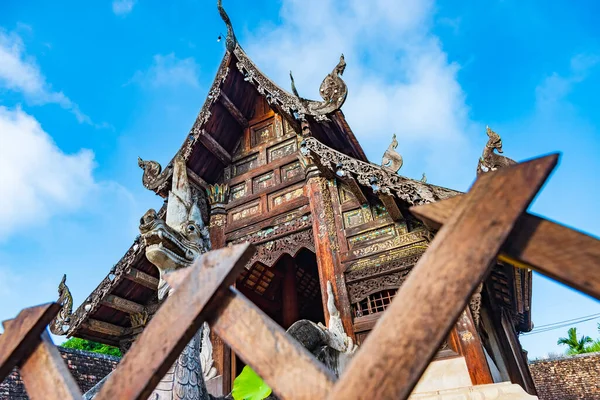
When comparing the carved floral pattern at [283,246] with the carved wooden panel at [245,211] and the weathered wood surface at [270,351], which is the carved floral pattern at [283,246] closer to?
the carved wooden panel at [245,211]

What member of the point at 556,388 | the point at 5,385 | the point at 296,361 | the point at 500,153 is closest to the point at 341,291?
the point at 500,153

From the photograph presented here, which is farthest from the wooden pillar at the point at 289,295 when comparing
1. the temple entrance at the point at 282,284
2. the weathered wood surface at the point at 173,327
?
the weathered wood surface at the point at 173,327

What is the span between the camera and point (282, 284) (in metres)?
7.91

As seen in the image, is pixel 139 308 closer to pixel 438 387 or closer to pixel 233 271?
pixel 438 387

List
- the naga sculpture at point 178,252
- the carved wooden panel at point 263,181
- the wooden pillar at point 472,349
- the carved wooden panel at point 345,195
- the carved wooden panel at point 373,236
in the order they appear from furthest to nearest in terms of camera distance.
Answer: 1. the carved wooden panel at point 263,181
2. the carved wooden panel at point 345,195
3. the carved wooden panel at point 373,236
4. the wooden pillar at point 472,349
5. the naga sculpture at point 178,252

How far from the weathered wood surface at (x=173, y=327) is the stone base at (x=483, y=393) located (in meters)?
2.91

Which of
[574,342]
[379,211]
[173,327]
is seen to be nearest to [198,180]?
[379,211]

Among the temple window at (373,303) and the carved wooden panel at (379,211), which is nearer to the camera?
Result: the temple window at (373,303)

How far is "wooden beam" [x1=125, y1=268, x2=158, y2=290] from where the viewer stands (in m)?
6.34

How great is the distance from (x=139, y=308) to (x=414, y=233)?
4899 mm

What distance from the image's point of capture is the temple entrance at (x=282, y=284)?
7.18 meters

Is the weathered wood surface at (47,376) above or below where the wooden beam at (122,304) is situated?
below

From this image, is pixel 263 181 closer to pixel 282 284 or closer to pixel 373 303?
pixel 282 284

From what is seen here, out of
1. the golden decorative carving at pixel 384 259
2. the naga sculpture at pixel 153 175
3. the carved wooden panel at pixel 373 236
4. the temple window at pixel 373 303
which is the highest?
the naga sculpture at pixel 153 175
